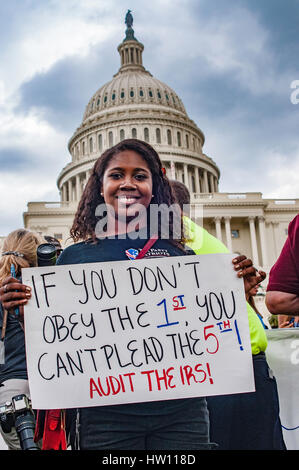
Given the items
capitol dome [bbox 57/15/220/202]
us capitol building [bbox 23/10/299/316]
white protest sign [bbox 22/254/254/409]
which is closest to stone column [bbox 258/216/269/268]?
us capitol building [bbox 23/10/299/316]

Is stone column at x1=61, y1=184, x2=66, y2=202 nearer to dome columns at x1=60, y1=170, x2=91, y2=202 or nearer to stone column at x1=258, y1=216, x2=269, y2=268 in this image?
dome columns at x1=60, y1=170, x2=91, y2=202

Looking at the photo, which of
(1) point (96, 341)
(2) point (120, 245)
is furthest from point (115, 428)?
(2) point (120, 245)

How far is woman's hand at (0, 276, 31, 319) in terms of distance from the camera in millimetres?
2330

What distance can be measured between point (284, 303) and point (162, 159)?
191 ft

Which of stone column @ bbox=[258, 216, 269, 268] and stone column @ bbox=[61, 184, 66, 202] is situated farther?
stone column @ bbox=[61, 184, 66, 202]

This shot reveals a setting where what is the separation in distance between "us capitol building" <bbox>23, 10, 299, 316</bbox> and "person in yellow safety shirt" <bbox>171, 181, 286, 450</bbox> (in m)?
47.0

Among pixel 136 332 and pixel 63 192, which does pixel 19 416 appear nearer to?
pixel 136 332

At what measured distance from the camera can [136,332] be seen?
7.58 feet

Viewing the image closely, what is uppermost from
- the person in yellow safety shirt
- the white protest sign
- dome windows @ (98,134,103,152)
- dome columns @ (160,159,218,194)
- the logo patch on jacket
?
dome windows @ (98,134,103,152)

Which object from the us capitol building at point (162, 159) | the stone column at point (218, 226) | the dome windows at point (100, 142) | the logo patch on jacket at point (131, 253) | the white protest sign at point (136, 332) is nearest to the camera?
the white protest sign at point (136, 332)

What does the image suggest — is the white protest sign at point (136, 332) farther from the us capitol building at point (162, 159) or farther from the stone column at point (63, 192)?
the stone column at point (63, 192)

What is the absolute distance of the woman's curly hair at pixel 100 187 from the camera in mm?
2688

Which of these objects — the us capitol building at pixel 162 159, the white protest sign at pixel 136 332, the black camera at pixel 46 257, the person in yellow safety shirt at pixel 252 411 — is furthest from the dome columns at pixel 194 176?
the white protest sign at pixel 136 332

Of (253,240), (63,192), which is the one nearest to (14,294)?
(253,240)
